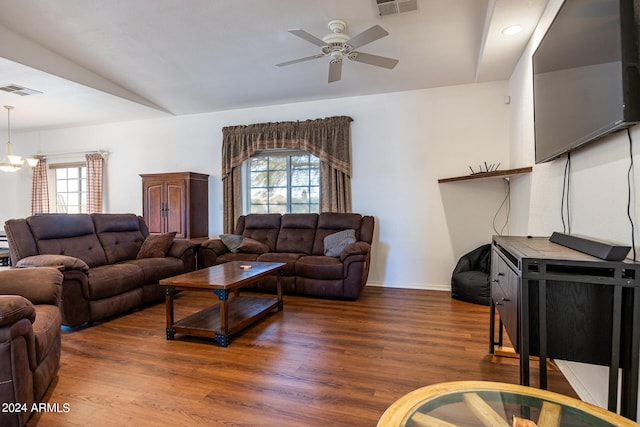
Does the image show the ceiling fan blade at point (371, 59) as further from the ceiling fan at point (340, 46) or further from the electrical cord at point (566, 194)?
the electrical cord at point (566, 194)

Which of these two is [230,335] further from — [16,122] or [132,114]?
[16,122]

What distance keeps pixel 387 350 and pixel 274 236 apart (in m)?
2.73

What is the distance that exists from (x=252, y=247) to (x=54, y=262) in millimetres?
2150

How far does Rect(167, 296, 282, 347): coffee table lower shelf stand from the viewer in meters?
2.74

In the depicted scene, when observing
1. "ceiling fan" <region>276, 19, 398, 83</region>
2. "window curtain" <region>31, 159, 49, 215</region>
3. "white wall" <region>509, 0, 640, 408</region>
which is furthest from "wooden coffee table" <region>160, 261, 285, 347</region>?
"window curtain" <region>31, 159, 49, 215</region>

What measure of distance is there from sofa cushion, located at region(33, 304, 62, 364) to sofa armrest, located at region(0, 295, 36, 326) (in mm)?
211

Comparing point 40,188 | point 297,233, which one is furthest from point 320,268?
point 40,188

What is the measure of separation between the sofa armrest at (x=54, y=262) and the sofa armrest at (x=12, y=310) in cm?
146

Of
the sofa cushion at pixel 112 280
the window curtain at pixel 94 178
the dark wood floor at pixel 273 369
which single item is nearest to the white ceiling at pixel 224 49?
the window curtain at pixel 94 178

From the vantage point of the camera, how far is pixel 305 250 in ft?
15.4

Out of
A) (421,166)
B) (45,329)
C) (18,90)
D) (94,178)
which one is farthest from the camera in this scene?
(94,178)

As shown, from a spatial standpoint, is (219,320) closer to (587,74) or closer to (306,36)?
(306,36)

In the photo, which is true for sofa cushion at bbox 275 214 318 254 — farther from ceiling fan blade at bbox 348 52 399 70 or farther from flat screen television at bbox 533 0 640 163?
flat screen television at bbox 533 0 640 163

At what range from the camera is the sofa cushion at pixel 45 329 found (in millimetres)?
1807
